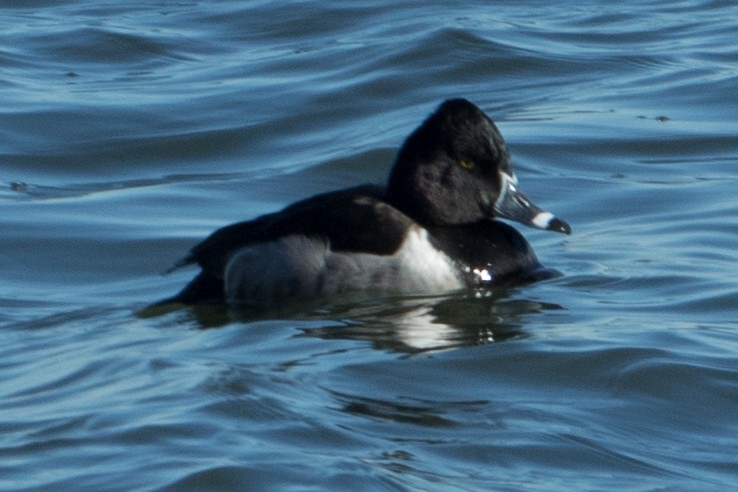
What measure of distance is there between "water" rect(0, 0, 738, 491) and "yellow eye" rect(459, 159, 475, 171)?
0.57 meters

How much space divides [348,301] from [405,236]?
0.36 m

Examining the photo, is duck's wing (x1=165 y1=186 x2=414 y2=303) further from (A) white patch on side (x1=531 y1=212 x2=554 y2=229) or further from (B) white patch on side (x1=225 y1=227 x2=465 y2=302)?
(A) white patch on side (x1=531 y1=212 x2=554 y2=229)

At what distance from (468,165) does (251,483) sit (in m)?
2.99

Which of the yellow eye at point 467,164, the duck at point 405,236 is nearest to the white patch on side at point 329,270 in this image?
the duck at point 405,236

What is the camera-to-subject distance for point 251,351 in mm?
7309

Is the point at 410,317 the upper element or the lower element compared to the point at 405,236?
lower

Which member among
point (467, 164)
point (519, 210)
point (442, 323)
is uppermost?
point (467, 164)

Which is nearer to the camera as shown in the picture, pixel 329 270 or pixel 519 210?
pixel 329 270

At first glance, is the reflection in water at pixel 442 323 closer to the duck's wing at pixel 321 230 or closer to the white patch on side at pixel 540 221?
the duck's wing at pixel 321 230

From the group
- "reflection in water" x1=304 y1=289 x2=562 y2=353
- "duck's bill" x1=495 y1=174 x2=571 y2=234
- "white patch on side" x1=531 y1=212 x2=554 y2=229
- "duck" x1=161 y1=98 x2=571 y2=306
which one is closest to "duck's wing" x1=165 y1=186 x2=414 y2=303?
Answer: "duck" x1=161 y1=98 x2=571 y2=306

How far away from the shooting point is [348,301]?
793 cm

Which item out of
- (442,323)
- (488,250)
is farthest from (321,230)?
(488,250)

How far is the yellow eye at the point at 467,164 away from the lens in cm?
828

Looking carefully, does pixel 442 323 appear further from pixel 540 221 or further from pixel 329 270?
pixel 540 221
